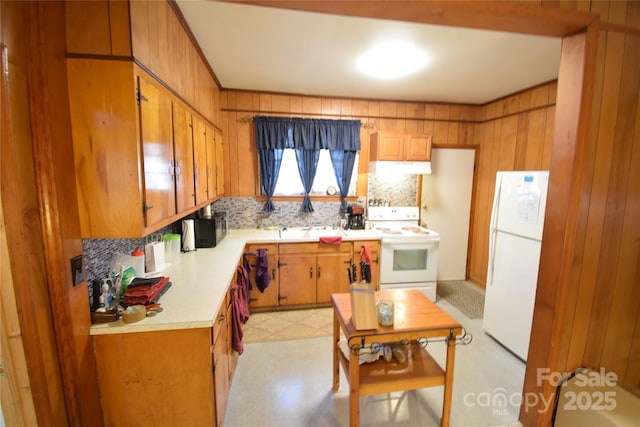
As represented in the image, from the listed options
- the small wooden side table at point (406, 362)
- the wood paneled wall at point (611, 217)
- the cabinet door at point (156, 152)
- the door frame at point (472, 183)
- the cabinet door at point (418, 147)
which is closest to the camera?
the cabinet door at point (156, 152)

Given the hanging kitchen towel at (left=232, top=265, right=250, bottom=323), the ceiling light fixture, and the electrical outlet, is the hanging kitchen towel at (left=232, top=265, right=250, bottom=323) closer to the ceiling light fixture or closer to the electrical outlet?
the electrical outlet

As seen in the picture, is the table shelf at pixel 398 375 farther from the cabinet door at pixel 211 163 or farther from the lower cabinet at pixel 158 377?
the cabinet door at pixel 211 163

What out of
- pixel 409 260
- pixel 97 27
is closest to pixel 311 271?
pixel 409 260

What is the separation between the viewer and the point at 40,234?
1.01 m

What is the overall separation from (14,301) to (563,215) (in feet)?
8.01

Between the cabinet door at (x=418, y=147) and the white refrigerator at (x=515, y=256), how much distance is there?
113 centimetres

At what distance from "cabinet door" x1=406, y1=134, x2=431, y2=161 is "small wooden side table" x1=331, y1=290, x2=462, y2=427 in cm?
230

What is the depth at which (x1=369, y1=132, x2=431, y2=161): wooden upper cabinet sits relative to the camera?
3.45 meters

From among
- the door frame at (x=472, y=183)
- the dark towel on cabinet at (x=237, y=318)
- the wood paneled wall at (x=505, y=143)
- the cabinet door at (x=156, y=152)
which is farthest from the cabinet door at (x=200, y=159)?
the wood paneled wall at (x=505, y=143)

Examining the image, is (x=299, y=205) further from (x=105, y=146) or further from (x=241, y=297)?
(x=105, y=146)

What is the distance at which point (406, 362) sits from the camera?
168 cm

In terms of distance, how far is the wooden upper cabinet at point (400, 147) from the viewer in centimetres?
345

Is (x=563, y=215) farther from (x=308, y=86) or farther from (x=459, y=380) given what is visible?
(x=308, y=86)

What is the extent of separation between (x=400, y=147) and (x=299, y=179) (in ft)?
4.61
